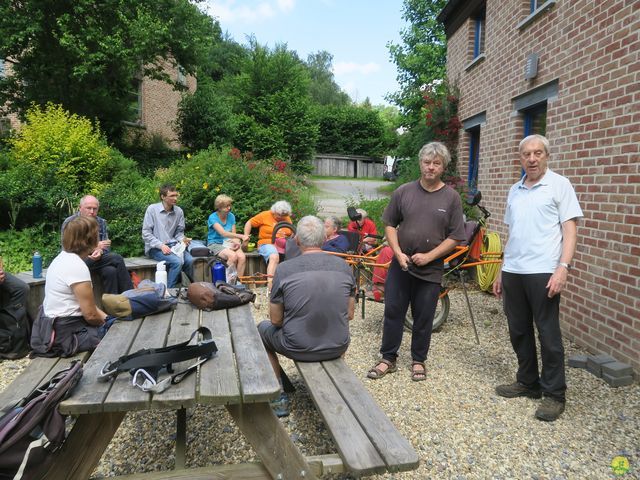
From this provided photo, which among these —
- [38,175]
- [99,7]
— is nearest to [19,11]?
[99,7]

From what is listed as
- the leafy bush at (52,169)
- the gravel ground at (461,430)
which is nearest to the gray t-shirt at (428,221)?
the gravel ground at (461,430)

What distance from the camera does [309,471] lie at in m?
2.20

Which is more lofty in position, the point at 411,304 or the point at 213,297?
Answer: the point at 213,297

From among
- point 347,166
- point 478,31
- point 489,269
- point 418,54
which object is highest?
point 418,54

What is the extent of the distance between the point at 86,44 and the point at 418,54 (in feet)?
49.0

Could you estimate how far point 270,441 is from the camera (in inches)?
89.0

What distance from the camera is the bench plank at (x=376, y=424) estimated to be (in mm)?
2037

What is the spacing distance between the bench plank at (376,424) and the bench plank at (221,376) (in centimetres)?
59

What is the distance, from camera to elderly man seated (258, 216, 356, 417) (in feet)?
9.55

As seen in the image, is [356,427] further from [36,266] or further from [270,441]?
[36,266]

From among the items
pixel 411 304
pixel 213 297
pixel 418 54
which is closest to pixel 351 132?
pixel 418 54

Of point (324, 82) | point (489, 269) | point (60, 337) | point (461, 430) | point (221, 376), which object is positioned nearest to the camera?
point (221, 376)

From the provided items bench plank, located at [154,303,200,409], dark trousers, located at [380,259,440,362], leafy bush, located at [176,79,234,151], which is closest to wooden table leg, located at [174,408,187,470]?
bench plank, located at [154,303,200,409]

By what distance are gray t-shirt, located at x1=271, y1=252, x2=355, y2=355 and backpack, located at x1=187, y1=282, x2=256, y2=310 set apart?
2.49 ft
